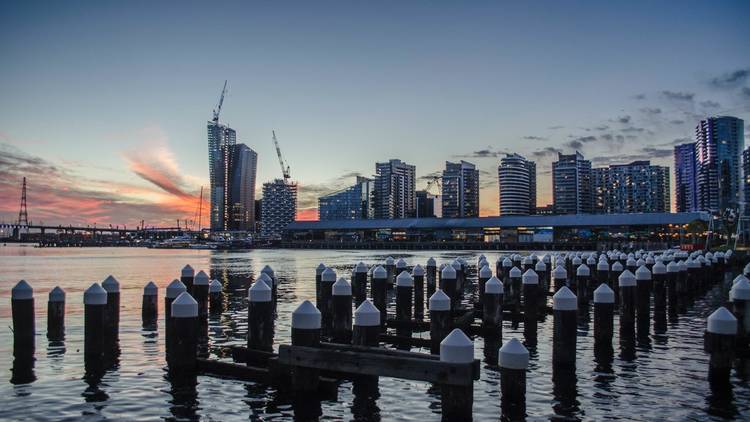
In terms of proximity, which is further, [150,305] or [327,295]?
[150,305]

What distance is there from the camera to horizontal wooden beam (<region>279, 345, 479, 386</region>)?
9.88 metres

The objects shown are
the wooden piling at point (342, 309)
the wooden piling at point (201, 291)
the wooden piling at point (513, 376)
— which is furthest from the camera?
the wooden piling at point (201, 291)

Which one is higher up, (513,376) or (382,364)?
(382,364)

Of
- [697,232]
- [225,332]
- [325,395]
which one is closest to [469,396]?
[325,395]

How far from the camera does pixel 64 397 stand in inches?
536

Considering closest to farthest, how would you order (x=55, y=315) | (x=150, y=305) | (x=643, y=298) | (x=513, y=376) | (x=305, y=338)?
(x=513, y=376)
(x=305, y=338)
(x=55, y=315)
(x=643, y=298)
(x=150, y=305)

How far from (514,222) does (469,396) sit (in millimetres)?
191380

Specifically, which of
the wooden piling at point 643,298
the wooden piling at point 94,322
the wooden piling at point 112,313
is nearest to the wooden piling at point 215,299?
the wooden piling at point 112,313

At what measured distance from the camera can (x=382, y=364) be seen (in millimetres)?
10820

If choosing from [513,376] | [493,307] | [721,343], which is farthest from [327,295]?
[721,343]

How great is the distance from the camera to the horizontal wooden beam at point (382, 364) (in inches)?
389

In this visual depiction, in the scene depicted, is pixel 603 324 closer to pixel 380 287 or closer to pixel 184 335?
pixel 380 287

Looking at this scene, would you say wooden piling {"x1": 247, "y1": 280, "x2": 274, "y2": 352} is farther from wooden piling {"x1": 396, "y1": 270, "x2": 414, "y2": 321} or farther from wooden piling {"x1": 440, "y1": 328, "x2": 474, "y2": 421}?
wooden piling {"x1": 396, "y1": 270, "x2": 414, "y2": 321}

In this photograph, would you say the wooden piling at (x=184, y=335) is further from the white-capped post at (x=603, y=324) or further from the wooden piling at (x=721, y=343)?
the wooden piling at (x=721, y=343)
